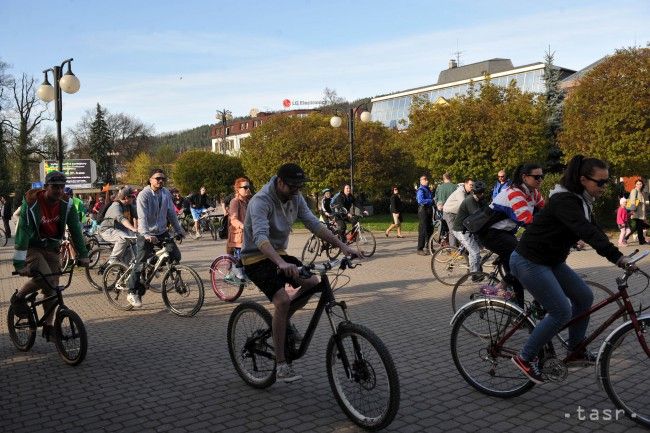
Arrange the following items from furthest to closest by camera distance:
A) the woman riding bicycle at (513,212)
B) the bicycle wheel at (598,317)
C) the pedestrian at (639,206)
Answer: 1. the pedestrian at (639,206)
2. the woman riding bicycle at (513,212)
3. the bicycle wheel at (598,317)

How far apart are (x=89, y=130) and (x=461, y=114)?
6748 centimetres

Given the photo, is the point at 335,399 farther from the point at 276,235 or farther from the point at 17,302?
the point at 17,302

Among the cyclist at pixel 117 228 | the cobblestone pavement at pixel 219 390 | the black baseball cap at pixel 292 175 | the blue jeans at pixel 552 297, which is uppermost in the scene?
the black baseball cap at pixel 292 175

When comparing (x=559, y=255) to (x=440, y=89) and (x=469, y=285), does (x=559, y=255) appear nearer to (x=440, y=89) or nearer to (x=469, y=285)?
(x=469, y=285)

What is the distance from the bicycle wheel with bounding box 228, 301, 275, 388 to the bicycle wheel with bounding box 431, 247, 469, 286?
5021 millimetres

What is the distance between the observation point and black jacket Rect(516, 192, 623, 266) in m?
3.94

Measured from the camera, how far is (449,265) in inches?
390

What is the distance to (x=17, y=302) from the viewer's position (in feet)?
20.9

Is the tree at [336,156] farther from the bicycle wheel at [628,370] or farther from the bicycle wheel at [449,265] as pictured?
the bicycle wheel at [628,370]

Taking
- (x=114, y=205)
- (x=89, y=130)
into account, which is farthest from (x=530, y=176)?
(x=89, y=130)

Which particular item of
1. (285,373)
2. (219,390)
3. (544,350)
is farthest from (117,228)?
(544,350)

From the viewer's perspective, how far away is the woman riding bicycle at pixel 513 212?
6.02 metres

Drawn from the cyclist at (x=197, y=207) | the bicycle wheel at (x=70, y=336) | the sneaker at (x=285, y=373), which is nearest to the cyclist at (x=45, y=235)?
the bicycle wheel at (x=70, y=336)

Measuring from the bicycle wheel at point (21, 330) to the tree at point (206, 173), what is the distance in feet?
177
